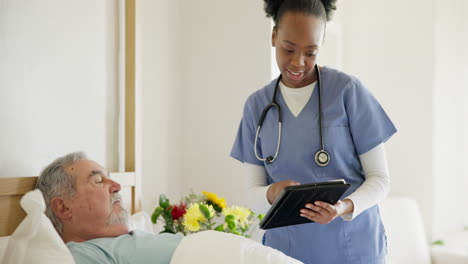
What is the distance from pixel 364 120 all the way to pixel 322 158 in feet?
0.52

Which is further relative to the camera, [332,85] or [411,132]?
[411,132]

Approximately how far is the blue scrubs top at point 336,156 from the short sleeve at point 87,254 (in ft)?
1.65

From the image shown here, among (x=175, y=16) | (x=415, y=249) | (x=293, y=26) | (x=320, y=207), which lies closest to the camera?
(x=320, y=207)

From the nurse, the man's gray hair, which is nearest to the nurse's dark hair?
the nurse

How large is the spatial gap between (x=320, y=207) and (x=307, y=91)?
14.9 inches

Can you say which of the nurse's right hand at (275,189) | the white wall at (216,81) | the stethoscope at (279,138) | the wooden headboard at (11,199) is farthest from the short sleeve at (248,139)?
the white wall at (216,81)

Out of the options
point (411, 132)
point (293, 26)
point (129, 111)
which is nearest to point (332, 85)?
point (293, 26)

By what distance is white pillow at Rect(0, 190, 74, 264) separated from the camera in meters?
1.10

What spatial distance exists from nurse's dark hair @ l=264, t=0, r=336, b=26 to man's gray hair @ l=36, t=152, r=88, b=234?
0.72m

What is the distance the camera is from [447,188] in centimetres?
339

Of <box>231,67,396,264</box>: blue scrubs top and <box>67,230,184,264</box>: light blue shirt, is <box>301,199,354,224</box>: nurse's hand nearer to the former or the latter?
<box>231,67,396,264</box>: blue scrubs top

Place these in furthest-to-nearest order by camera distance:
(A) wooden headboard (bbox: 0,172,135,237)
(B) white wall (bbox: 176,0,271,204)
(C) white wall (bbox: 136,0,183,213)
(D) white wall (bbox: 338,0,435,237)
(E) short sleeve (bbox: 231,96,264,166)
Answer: (D) white wall (bbox: 338,0,435,237) → (B) white wall (bbox: 176,0,271,204) → (C) white wall (bbox: 136,0,183,213) → (E) short sleeve (bbox: 231,96,264,166) → (A) wooden headboard (bbox: 0,172,135,237)

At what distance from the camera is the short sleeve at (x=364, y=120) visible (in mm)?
1433

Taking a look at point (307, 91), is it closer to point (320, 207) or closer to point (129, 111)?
point (320, 207)
